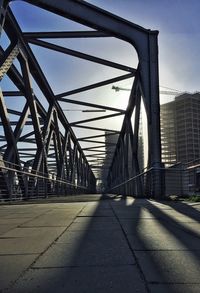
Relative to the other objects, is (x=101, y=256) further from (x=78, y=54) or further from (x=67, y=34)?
(x=78, y=54)

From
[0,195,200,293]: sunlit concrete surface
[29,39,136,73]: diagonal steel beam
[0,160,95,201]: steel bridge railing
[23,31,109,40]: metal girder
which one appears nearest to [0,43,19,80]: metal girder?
[23,31,109,40]: metal girder

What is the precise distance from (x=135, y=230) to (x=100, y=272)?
2.65 m

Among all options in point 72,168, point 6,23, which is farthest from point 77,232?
point 72,168

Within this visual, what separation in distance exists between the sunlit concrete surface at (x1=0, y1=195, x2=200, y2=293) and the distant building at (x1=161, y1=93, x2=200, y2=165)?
30633 mm

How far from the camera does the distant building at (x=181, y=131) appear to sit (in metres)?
41.1

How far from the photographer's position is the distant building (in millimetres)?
41062

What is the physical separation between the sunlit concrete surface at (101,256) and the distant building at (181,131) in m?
30.6

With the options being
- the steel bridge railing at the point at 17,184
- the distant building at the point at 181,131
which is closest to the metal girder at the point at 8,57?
the steel bridge railing at the point at 17,184

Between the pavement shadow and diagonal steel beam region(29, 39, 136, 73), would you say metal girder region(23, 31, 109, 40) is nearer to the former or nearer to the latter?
diagonal steel beam region(29, 39, 136, 73)

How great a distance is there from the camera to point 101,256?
15.7 ft

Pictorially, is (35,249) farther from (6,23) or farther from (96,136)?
(96,136)

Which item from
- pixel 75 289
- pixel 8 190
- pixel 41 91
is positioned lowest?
pixel 75 289

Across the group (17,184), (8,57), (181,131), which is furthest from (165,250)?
(181,131)

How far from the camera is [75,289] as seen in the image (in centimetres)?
355
